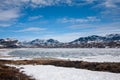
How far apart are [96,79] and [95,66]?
13.1m

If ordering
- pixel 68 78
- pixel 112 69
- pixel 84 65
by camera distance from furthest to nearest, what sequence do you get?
pixel 84 65 → pixel 112 69 → pixel 68 78

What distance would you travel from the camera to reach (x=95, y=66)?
37.5 metres

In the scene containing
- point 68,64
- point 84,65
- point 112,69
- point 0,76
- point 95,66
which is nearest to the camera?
point 0,76

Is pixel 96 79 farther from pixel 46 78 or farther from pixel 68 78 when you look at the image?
pixel 46 78

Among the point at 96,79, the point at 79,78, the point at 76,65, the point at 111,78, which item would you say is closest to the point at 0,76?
the point at 79,78

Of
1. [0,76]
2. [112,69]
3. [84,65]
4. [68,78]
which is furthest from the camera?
[84,65]

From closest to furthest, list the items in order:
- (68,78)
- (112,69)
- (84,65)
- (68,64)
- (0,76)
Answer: (0,76)
(68,78)
(112,69)
(84,65)
(68,64)

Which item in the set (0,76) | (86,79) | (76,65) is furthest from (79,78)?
(76,65)

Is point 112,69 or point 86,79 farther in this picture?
point 112,69

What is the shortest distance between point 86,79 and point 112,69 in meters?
9.82

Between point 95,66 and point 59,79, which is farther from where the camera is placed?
point 95,66

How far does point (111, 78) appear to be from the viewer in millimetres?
24734

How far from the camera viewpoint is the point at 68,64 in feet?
143

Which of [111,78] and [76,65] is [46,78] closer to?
[111,78]
